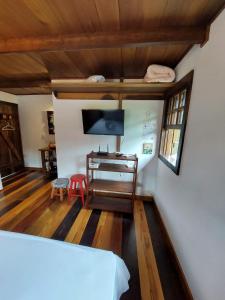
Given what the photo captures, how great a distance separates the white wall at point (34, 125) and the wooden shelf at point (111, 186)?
7.75 ft

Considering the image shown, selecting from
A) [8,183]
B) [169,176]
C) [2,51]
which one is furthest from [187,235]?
[8,183]

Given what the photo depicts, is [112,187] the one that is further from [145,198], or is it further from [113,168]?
[145,198]

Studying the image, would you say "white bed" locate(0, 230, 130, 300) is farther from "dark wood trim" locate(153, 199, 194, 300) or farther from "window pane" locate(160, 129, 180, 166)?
"window pane" locate(160, 129, 180, 166)

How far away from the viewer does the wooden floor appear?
53.8 inches

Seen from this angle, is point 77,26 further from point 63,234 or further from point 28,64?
point 63,234

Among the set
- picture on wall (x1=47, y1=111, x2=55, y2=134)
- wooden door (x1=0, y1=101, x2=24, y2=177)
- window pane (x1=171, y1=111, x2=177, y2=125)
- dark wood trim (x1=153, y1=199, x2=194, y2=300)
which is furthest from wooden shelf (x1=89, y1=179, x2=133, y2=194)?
wooden door (x1=0, y1=101, x2=24, y2=177)

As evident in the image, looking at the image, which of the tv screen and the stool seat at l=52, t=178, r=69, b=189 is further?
the stool seat at l=52, t=178, r=69, b=189

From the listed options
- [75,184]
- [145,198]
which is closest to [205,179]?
[145,198]

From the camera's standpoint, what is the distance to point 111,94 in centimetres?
251

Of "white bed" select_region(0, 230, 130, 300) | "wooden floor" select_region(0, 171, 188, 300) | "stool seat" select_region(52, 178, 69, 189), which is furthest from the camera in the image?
"stool seat" select_region(52, 178, 69, 189)

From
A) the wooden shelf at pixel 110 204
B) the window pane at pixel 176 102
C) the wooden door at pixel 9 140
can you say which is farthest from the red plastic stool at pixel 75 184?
the wooden door at pixel 9 140

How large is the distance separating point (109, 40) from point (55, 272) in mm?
1885

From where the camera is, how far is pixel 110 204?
258cm

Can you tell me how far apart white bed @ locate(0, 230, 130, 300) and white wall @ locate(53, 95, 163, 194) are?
1914 millimetres
